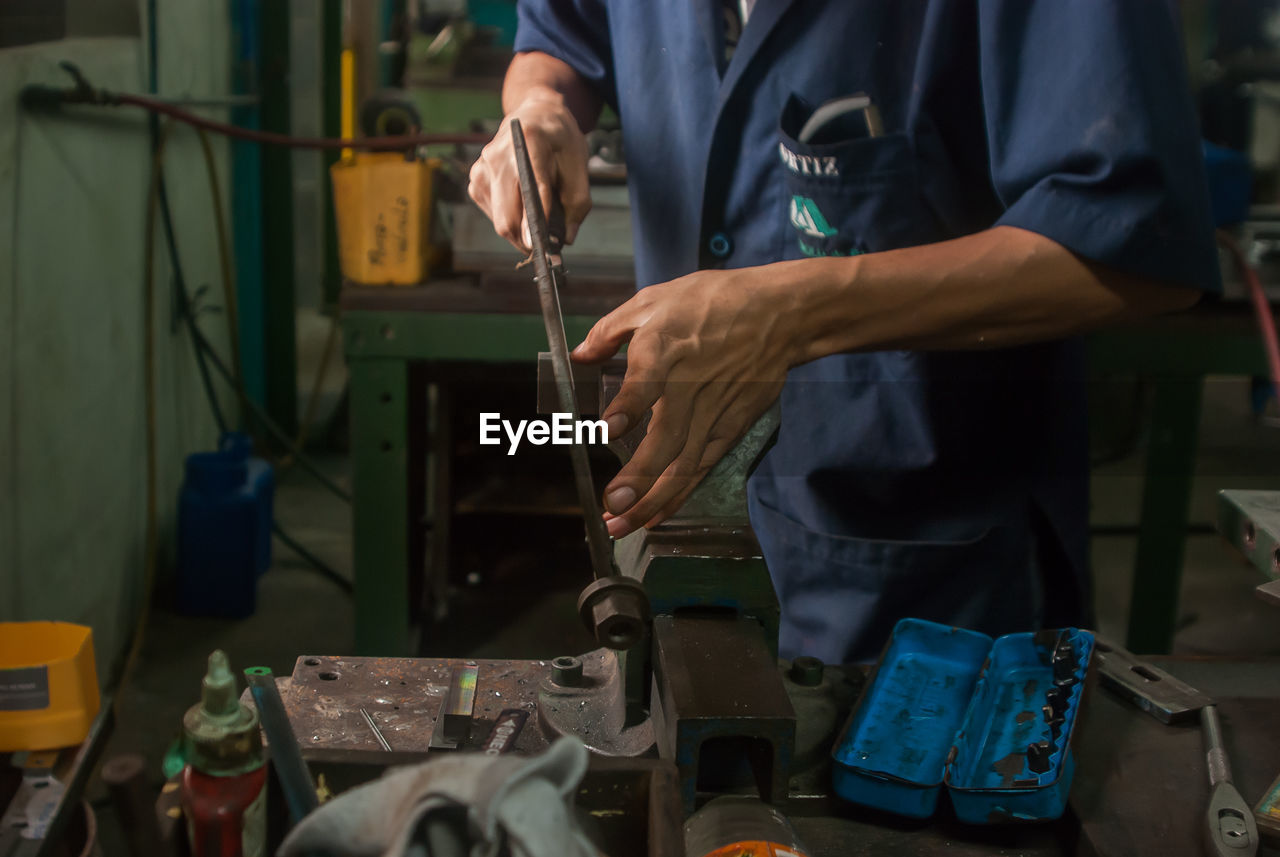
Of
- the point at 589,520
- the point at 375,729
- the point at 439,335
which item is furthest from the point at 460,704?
the point at 439,335

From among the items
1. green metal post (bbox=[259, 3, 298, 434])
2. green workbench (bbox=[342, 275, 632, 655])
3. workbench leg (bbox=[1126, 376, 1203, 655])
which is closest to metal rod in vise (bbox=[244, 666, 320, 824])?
green workbench (bbox=[342, 275, 632, 655])

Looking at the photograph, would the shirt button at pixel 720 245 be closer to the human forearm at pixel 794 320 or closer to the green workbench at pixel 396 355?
the human forearm at pixel 794 320

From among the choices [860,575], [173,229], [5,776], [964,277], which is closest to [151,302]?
[173,229]

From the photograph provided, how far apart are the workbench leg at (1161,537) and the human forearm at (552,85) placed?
1028 mm

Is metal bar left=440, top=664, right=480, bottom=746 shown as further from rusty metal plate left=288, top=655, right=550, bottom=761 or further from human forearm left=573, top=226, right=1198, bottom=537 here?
human forearm left=573, top=226, right=1198, bottom=537

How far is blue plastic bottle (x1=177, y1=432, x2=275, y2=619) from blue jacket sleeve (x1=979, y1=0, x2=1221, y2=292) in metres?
1.82

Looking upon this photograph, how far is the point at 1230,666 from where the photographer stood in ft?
2.59

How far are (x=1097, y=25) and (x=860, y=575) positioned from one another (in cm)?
45

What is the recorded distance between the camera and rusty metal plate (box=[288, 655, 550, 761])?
0.64 meters

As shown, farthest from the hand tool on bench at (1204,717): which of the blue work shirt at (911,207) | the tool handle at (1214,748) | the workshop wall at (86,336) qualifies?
the workshop wall at (86,336)

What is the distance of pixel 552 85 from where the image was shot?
0.97 m

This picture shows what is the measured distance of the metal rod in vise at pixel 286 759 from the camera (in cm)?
43

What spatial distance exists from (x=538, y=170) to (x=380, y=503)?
818 mm

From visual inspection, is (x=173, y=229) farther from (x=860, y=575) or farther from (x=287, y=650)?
(x=860, y=575)
